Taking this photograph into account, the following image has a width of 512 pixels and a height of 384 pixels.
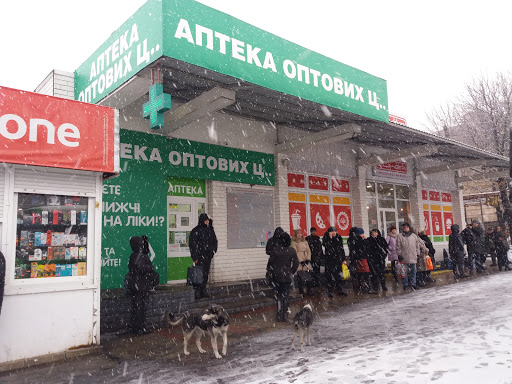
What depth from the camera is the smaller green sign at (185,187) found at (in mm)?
9703

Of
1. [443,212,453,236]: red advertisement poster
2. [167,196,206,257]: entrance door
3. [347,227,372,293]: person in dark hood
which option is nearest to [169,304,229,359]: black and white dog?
[167,196,206,257]: entrance door

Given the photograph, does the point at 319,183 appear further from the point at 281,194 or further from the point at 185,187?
the point at 185,187

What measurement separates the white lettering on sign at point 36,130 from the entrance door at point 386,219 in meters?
12.8

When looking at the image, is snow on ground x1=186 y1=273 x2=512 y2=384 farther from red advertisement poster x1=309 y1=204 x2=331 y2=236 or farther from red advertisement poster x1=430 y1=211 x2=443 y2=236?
red advertisement poster x1=430 y1=211 x2=443 y2=236

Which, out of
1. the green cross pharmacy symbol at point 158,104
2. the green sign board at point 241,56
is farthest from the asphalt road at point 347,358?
the green sign board at point 241,56

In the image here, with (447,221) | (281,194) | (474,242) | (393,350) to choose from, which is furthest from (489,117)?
(393,350)

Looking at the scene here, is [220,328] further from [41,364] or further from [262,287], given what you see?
[262,287]

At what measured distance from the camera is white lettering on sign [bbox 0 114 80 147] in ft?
16.4

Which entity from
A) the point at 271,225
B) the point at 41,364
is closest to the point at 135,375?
the point at 41,364

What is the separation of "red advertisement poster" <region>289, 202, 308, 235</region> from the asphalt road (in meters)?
5.23

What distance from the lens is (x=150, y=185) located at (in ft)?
29.7

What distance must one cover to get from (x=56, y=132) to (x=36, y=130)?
250 mm

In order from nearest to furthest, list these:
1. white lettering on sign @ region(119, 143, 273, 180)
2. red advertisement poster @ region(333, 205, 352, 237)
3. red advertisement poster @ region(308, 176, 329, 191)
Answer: white lettering on sign @ region(119, 143, 273, 180), red advertisement poster @ region(308, 176, 329, 191), red advertisement poster @ region(333, 205, 352, 237)

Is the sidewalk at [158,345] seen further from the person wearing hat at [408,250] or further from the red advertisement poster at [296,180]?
the red advertisement poster at [296,180]
